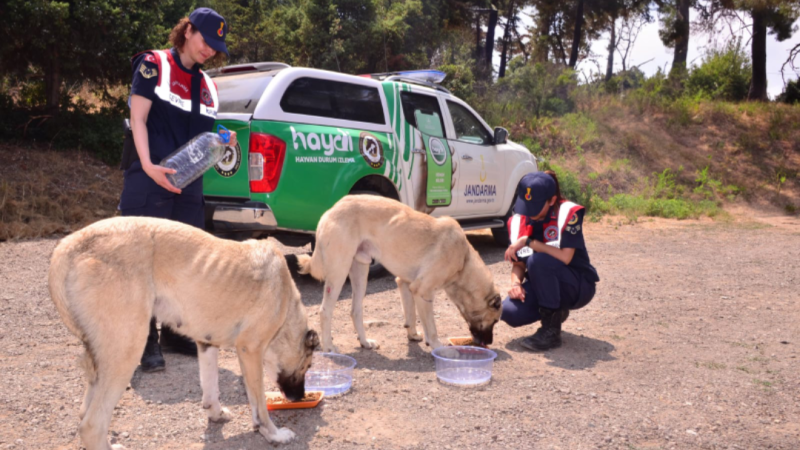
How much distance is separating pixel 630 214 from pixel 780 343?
396 inches

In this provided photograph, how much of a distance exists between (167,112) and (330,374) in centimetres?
211

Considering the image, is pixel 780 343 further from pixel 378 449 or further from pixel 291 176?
pixel 291 176

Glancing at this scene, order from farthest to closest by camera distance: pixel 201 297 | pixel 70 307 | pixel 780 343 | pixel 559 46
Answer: pixel 559 46 < pixel 780 343 < pixel 201 297 < pixel 70 307

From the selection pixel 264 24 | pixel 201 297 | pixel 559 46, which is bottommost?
pixel 201 297

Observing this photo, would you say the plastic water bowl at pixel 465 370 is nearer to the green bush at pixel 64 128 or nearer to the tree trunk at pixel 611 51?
the green bush at pixel 64 128

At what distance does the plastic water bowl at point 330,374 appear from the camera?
421cm

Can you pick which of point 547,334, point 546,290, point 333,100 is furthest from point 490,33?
point 547,334

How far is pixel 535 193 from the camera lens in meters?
5.20

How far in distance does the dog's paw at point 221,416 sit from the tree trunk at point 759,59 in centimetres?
2427

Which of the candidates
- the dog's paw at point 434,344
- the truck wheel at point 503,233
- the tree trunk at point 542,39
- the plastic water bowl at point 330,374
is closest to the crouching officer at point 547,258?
the dog's paw at point 434,344

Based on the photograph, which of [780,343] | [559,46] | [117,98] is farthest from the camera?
[559,46]

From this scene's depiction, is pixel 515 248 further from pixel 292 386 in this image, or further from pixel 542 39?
pixel 542 39

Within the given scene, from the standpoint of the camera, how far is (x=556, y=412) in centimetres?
402

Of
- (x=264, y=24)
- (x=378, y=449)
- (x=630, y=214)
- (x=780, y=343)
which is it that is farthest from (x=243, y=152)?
(x=264, y=24)
